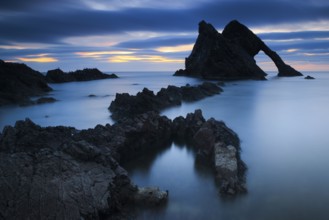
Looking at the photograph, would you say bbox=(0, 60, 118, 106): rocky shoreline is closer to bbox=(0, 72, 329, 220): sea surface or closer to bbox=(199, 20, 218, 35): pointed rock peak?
bbox=(0, 72, 329, 220): sea surface

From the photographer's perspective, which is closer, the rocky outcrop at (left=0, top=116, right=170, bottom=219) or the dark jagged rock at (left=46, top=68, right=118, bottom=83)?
the rocky outcrop at (left=0, top=116, right=170, bottom=219)

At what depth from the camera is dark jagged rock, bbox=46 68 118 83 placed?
5119 centimetres

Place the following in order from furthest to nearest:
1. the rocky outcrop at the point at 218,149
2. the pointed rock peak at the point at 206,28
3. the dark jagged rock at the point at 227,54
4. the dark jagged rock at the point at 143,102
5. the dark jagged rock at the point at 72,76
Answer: the pointed rock peak at the point at 206,28 → the dark jagged rock at the point at 227,54 → the dark jagged rock at the point at 72,76 → the dark jagged rock at the point at 143,102 → the rocky outcrop at the point at 218,149

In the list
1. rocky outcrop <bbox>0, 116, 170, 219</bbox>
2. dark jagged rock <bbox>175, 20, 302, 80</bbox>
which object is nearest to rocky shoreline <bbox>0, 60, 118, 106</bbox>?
rocky outcrop <bbox>0, 116, 170, 219</bbox>

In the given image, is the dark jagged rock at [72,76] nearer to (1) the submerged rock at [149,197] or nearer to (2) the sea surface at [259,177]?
(2) the sea surface at [259,177]

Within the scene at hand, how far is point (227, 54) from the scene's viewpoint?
64312 mm

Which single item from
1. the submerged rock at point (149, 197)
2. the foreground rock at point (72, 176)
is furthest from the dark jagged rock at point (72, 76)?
the submerged rock at point (149, 197)

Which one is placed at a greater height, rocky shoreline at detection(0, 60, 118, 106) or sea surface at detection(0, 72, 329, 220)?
rocky shoreline at detection(0, 60, 118, 106)

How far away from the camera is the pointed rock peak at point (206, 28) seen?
6788 cm

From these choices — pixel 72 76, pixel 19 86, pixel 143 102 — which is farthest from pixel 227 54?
pixel 143 102

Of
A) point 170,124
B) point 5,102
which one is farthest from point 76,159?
point 5,102

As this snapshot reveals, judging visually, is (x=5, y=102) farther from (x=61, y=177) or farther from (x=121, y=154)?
(x=61, y=177)

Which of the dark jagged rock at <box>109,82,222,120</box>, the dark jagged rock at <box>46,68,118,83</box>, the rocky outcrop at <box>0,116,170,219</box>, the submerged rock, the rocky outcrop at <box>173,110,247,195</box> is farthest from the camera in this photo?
the dark jagged rock at <box>46,68,118,83</box>

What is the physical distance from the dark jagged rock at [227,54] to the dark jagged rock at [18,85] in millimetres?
38988
